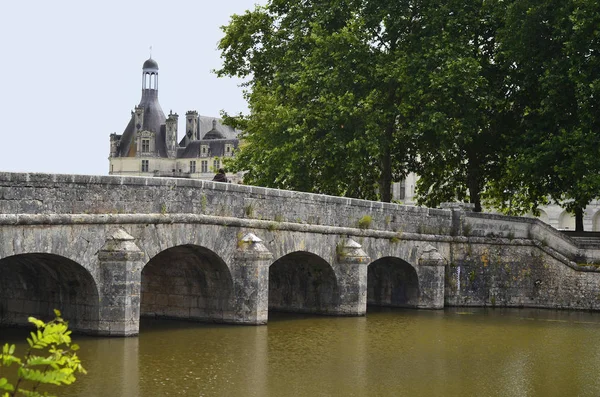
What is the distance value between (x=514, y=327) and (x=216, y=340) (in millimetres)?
7640

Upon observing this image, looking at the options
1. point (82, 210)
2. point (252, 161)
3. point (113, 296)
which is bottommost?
point (113, 296)

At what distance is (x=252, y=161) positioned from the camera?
3291 cm

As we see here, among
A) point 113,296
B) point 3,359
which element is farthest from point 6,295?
point 3,359

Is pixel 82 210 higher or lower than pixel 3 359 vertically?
higher

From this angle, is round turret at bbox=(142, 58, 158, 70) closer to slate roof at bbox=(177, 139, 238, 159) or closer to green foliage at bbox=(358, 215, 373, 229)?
slate roof at bbox=(177, 139, 238, 159)

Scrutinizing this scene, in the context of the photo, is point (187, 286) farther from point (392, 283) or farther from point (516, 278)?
point (516, 278)

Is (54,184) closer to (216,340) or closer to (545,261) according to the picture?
(216,340)

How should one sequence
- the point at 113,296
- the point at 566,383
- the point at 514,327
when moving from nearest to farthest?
the point at 566,383 → the point at 113,296 → the point at 514,327

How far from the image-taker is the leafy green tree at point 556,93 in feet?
92.0

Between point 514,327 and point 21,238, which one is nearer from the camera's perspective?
point 21,238

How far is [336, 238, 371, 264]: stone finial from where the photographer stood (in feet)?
77.5

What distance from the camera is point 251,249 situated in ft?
66.8

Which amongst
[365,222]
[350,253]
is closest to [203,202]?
[350,253]

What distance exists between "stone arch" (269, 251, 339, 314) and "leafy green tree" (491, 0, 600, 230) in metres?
8.03
